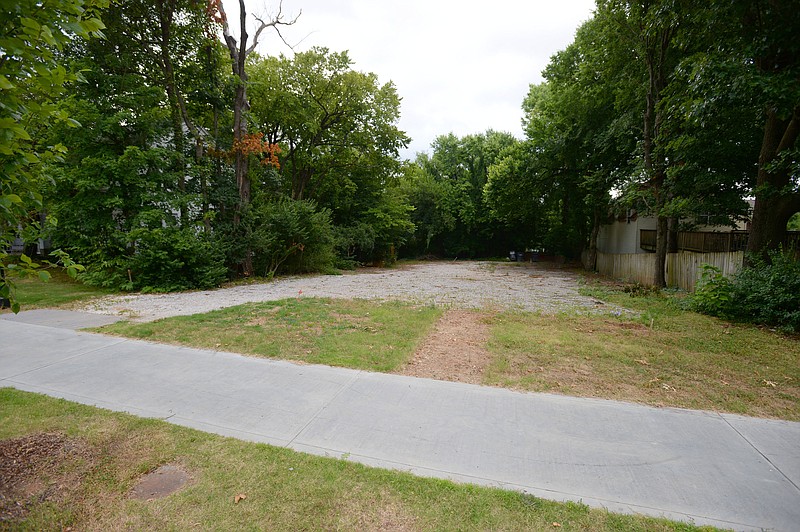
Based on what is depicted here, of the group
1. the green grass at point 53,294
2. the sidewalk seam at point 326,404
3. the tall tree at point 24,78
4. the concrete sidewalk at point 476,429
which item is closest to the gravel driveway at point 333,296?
the green grass at point 53,294

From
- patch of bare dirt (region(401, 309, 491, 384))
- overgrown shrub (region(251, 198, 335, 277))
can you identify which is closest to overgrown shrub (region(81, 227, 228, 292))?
overgrown shrub (region(251, 198, 335, 277))

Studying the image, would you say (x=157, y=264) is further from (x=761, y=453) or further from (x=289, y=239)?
(x=761, y=453)

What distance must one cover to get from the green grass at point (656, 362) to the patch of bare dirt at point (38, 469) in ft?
11.2

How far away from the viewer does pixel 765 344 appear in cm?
570

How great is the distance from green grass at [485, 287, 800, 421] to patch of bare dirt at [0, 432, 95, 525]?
11.2 ft

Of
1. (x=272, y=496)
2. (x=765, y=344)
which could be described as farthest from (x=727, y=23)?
(x=272, y=496)

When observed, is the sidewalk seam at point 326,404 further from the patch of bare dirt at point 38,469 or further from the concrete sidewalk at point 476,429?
the patch of bare dirt at point 38,469

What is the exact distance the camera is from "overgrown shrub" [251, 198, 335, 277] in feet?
46.2

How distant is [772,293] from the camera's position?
23.3 feet

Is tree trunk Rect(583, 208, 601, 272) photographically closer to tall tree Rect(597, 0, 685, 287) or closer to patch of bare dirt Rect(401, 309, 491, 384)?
tall tree Rect(597, 0, 685, 287)

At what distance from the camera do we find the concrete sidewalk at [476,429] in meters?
2.32

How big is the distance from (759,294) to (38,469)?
34.1ft

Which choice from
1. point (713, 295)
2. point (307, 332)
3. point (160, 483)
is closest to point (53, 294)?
point (307, 332)

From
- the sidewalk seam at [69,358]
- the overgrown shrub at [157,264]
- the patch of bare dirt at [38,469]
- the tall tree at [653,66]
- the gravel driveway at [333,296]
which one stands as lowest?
the gravel driveway at [333,296]
